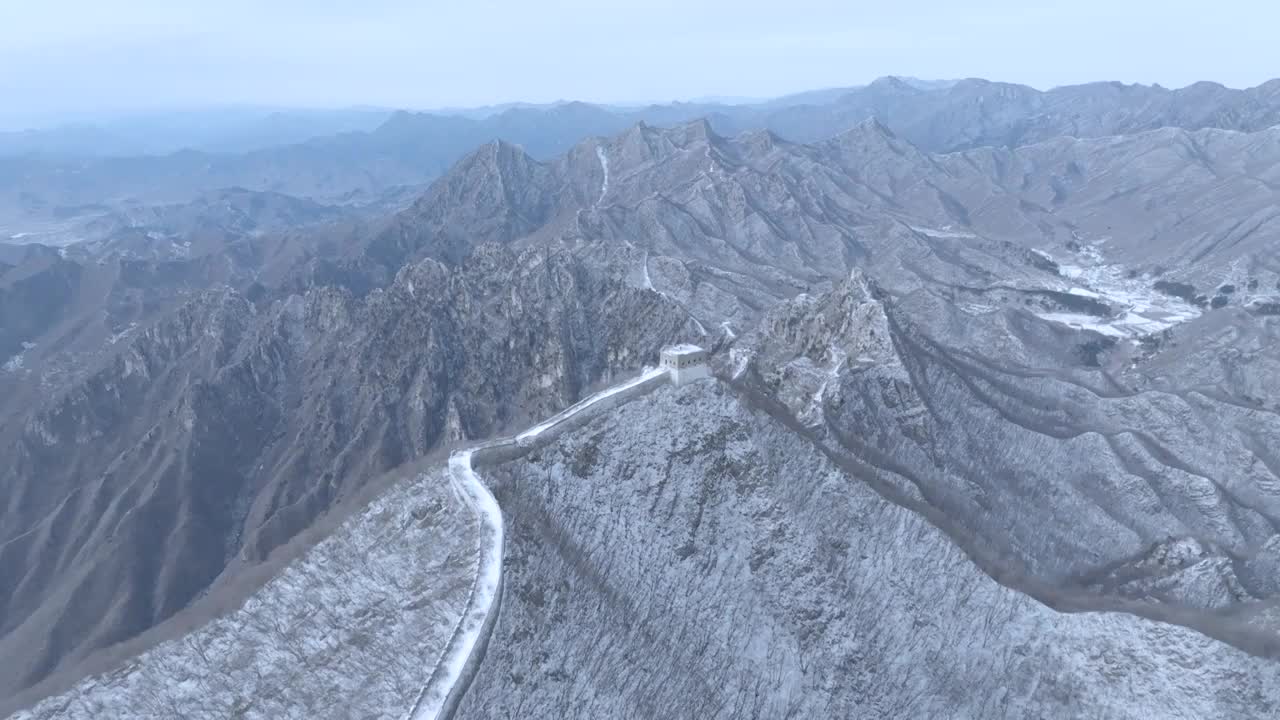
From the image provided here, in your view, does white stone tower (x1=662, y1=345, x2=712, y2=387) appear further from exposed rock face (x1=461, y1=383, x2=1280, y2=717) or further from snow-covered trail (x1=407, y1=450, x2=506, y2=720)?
snow-covered trail (x1=407, y1=450, x2=506, y2=720)

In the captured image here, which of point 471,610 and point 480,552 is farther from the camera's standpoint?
point 480,552

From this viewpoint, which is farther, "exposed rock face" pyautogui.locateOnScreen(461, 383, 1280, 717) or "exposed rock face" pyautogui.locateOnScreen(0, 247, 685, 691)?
"exposed rock face" pyautogui.locateOnScreen(0, 247, 685, 691)

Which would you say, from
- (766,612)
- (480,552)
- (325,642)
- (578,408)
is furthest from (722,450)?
(325,642)

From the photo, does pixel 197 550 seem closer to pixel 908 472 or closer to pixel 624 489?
pixel 624 489

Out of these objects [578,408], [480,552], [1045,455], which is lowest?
[1045,455]

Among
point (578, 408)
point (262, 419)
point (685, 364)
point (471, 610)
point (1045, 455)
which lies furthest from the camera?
point (262, 419)

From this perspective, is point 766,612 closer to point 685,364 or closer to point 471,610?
point 685,364

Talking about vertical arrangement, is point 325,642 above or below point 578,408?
below

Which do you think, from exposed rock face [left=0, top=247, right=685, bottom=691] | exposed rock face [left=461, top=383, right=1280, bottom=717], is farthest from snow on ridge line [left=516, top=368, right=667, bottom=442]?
exposed rock face [left=0, top=247, right=685, bottom=691]

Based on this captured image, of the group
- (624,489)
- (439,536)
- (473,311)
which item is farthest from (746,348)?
(473,311)
